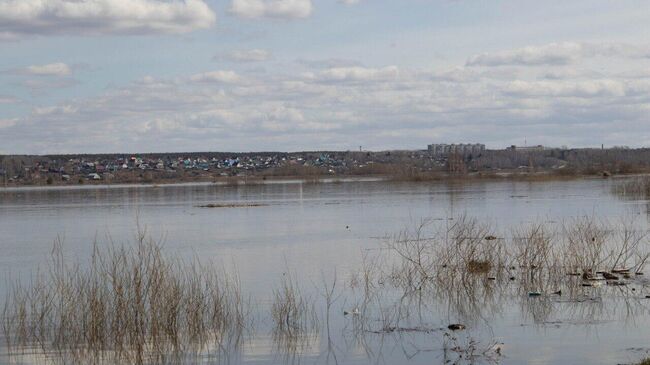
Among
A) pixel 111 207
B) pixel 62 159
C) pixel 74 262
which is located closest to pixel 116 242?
pixel 74 262

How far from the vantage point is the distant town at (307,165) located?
415ft

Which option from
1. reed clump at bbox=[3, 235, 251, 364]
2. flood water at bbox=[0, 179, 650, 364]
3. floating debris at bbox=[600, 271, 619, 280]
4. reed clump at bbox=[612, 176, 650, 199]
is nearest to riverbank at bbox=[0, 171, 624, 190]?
reed clump at bbox=[612, 176, 650, 199]

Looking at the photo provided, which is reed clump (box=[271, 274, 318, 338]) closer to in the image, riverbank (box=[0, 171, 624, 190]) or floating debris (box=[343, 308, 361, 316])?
floating debris (box=[343, 308, 361, 316])

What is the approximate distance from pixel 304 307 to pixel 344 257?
8.52 metres

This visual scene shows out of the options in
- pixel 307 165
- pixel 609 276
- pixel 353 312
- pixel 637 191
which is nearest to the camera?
pixel 353 312

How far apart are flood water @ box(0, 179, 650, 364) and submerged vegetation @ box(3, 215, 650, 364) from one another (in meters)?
0.12

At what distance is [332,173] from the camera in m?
153

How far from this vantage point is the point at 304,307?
17266 millimetres

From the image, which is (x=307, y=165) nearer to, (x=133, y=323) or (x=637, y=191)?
(x=637, y=191)

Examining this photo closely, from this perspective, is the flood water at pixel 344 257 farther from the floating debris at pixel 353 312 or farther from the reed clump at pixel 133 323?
the reed clump at pixel 133 323

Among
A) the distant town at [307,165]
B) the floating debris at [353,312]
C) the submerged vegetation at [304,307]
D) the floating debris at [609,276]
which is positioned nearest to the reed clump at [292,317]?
the submerged vegetation at [304,307]

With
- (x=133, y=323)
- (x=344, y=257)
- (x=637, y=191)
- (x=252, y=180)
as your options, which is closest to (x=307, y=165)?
(x=252, y=180)

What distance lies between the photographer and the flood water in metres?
14.0

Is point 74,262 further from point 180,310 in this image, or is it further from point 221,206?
point 221,206
